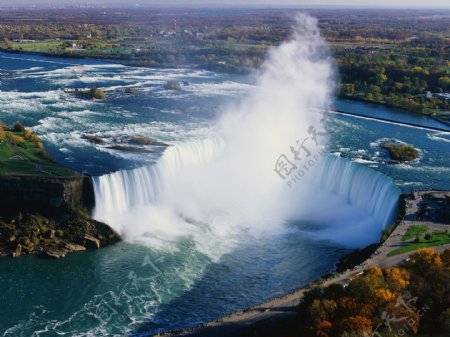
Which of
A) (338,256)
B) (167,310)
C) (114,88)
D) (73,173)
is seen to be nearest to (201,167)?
(73,173)

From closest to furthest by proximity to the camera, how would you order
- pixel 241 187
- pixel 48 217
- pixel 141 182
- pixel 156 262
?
pixel 156 262
pixel 48 217
pixel 141 182
pixel 241 187

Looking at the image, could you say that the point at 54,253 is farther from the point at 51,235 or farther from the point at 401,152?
the point at 401,152

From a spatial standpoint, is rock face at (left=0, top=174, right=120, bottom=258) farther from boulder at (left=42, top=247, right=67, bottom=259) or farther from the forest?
the forest

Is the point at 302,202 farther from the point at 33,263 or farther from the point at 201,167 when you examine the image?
the point at 33,263

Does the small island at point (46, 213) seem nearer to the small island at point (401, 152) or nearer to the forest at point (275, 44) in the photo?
the small island at point (401, 152)

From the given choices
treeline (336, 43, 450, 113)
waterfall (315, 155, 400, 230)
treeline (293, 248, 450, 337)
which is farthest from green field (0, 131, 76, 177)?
treeline (336, 43, 450, 113)

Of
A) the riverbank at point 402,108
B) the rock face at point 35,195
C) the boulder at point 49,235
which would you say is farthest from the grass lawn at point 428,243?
the riverbank at point 402,108

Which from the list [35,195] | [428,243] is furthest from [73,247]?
[428,243]
